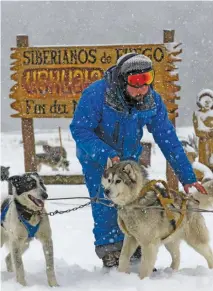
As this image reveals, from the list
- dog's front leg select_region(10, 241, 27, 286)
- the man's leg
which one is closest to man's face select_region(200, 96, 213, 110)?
the man's leg

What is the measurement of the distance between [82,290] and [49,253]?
A: 0.75 m

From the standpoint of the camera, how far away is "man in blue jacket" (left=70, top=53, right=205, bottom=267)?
3889mm

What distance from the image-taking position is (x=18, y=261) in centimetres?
417

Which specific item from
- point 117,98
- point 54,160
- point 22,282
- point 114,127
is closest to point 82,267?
point 22,282

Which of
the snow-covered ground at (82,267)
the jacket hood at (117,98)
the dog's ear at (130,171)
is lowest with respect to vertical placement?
the snow-covered ground at (82,267)

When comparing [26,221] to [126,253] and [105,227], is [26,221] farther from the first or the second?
[126,253]

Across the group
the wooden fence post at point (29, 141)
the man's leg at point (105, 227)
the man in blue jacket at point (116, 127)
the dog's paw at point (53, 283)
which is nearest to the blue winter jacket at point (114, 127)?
the man in blue jacket at point (116, 127)

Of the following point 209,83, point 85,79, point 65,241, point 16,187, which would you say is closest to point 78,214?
point 65,241

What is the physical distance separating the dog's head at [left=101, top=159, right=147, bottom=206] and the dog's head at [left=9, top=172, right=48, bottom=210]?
79 cm

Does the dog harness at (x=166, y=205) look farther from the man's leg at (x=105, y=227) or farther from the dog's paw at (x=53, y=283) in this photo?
the dog's paw at (x=53, y=283)

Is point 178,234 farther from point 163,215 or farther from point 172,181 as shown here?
point 172,181

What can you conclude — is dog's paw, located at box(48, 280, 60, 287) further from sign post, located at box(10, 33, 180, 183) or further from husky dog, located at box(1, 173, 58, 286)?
sign post, located at box(10, 33, 180, 183)

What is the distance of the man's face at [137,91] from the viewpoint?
12.7 feet

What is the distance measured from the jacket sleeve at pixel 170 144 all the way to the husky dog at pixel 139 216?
0.79 ft
